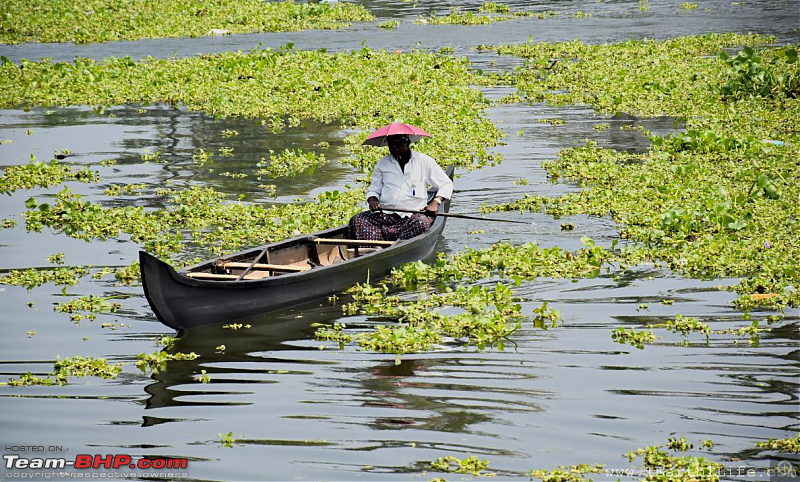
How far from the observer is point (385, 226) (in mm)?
10961

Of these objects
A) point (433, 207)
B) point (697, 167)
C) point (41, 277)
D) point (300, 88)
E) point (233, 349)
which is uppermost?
point (300, 88)

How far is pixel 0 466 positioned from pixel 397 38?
78.4ft

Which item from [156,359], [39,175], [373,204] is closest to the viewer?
[156,359]

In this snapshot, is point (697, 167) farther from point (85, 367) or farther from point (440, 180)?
point (85, 367)

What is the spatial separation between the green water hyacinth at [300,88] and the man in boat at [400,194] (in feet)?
15.8

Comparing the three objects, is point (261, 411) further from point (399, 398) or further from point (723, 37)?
point (723, 37)

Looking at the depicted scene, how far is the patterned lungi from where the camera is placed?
35.3ft

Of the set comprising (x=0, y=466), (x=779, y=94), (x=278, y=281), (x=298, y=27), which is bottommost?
(x=0, y=466)

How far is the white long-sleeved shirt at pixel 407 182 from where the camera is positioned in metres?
11.1

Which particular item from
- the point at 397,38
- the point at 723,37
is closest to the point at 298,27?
the point at 397,38

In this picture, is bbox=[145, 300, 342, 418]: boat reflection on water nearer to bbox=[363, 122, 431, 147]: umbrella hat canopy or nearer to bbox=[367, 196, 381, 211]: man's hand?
bbox=[367, 196, 381, 211]: man's hand

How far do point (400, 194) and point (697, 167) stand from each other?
194 inches

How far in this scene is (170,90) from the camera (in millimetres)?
21422

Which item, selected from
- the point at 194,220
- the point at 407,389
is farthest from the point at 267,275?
the point at 407,389
